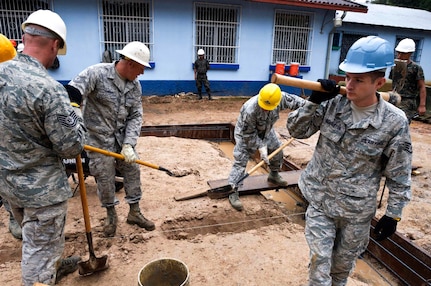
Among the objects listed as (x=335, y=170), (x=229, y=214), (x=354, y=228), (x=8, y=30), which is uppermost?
(x=8, y=30)

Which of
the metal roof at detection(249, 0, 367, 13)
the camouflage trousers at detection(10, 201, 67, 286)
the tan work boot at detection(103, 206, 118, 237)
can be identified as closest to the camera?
the camouflage trousers at detection(10, 201, 67, 286)

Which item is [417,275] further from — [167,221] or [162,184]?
[162,184]

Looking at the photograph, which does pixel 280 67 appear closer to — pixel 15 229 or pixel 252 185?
pixel 252 185

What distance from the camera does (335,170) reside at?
2.05 m

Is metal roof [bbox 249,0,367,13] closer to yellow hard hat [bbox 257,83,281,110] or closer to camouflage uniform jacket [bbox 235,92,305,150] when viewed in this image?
camouflage uniform jacket [bbox 235,92,305,150]

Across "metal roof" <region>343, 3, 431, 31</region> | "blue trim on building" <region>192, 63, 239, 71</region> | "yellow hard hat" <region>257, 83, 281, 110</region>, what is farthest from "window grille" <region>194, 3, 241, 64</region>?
"yellow hard hat" <region>257, 83, 281, 110</region>

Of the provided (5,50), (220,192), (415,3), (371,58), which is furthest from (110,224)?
(415,3)

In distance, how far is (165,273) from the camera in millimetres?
2295

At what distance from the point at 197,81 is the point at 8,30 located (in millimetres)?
5541

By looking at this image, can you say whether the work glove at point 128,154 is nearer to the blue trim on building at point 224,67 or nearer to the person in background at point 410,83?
the person in background at point 410,83

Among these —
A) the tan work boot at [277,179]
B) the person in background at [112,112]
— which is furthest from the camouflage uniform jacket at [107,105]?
the tan work boot at [277,179]

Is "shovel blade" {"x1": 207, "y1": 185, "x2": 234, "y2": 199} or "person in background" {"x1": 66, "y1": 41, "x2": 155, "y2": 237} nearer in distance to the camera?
"person in background" {"x1": 66, "y1": 41, "x2": 155, "y2": 237}

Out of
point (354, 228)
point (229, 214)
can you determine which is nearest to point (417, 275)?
point (354, 228)

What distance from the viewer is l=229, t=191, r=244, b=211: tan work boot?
4.02m
